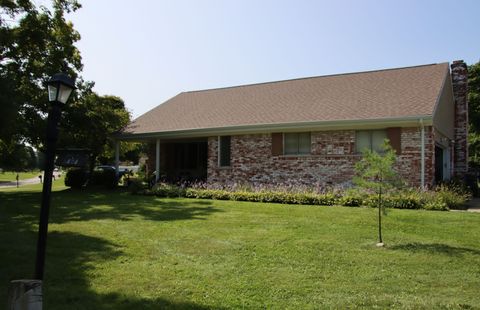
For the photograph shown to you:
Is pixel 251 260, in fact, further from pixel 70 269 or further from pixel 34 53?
pixel 34 53

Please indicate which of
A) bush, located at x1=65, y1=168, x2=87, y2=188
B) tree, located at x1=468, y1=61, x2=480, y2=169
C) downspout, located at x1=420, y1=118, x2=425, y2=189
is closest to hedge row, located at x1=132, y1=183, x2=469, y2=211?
downspout, located at x1=420, y1=118, x2=425, y2=189

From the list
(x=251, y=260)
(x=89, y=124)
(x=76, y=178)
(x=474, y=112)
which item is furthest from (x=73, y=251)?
(x=474, y=112)

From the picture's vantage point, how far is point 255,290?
5.41 metres

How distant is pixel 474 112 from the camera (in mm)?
39125

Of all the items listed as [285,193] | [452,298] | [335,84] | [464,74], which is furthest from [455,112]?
[452,298]

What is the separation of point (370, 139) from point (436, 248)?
8844 millimetres

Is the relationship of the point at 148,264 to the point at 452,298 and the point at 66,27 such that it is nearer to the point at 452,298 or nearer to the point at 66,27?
the point at 452,298

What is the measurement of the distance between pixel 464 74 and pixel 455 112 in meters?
2.08

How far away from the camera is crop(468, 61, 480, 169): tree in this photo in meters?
38.8

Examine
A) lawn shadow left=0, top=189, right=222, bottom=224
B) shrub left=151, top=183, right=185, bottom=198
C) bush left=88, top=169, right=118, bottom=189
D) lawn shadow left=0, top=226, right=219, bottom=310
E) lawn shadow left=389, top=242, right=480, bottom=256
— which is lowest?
lawn shadow left=0, top=226, right=219, bottom=310

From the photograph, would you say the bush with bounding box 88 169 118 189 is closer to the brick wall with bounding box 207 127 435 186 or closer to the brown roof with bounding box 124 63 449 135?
the brown roof with bounding box 124 63 449 135

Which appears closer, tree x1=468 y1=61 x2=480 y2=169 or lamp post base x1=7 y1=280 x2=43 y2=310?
lamp post base x1=7 y1=280 x2=43 y2=310

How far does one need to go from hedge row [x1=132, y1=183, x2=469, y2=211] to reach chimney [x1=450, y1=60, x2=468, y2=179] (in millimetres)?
8171

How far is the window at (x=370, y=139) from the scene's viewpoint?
15852 millimetres
